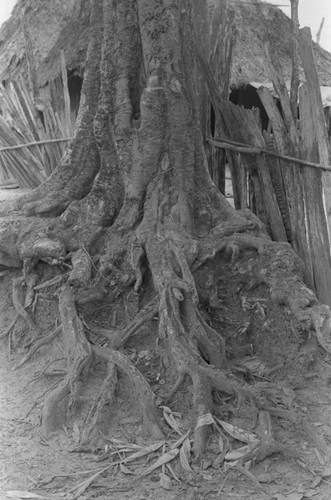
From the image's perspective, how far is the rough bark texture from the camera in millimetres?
3383

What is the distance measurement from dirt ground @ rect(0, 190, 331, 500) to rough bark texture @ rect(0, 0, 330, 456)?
0.14 meters

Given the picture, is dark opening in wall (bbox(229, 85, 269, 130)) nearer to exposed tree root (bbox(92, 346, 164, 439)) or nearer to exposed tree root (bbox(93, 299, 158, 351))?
exposed tree root (bbox(93, 299, 158, 351))

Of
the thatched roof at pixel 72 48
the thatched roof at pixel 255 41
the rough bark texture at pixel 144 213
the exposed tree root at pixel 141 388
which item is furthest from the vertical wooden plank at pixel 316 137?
the thatched roof at pixel 255 41

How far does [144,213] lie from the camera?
3.71 metres

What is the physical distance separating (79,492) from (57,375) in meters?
0.89

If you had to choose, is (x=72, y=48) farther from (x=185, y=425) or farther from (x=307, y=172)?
(x=185, y=425)

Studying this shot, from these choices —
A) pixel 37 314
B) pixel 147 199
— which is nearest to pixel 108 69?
pixel 147 199

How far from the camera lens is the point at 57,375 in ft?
10.9

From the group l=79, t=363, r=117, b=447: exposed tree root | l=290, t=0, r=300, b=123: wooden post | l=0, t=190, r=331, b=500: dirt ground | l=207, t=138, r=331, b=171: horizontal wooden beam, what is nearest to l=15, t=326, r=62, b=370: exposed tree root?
l=0, t=190, r=331, b=500: dirt ground

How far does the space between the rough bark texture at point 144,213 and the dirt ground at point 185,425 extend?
5.7 inches

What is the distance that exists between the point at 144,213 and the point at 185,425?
1378mm

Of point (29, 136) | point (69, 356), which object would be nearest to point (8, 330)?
point (69, 356)

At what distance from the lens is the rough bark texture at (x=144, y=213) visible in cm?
338

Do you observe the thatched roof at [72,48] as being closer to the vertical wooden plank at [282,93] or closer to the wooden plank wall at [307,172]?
the vertical wooden plank at [282,93]
